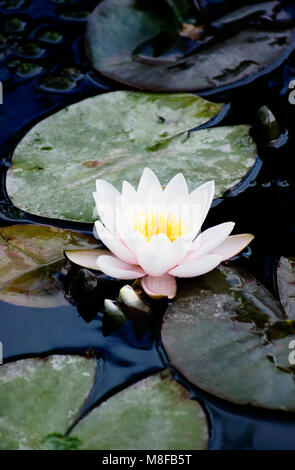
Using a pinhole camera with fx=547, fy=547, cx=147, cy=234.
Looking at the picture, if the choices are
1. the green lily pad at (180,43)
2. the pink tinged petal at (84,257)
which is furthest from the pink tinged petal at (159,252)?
the green lily pad at (180,43)

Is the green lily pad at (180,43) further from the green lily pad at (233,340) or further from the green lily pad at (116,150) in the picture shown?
the green lily pad at (233,340)

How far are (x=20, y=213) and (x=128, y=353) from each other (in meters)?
1.09

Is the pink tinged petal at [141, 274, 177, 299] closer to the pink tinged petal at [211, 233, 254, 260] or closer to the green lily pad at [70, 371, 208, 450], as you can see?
the pink tinged petal at [211, 233, 254, 260]

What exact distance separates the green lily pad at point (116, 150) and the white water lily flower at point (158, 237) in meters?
0.34

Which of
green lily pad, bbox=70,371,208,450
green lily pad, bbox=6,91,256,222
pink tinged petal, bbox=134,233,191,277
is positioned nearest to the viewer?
green lily pad, bbox=70,371,208,450

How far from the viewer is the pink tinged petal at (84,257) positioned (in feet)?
8.32

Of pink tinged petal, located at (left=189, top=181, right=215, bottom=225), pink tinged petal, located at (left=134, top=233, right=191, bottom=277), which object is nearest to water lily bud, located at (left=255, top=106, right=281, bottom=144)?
pink tinged petal, located at (left=189, top=181, right=215, bottom=225)

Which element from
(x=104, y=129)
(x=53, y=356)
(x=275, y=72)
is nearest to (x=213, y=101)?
(x=275, y=72)

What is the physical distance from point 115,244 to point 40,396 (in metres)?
0.71

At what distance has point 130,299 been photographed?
238 cm

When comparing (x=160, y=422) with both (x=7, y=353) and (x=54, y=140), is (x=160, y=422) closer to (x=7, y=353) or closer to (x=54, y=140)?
(x=7, y=353)

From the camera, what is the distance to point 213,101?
370 centimetres

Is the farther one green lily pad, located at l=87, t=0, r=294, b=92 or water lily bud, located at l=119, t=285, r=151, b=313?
green lily pad, located at l=87, t=0, r=294, b=92

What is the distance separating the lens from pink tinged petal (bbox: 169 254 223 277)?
7.88ft
